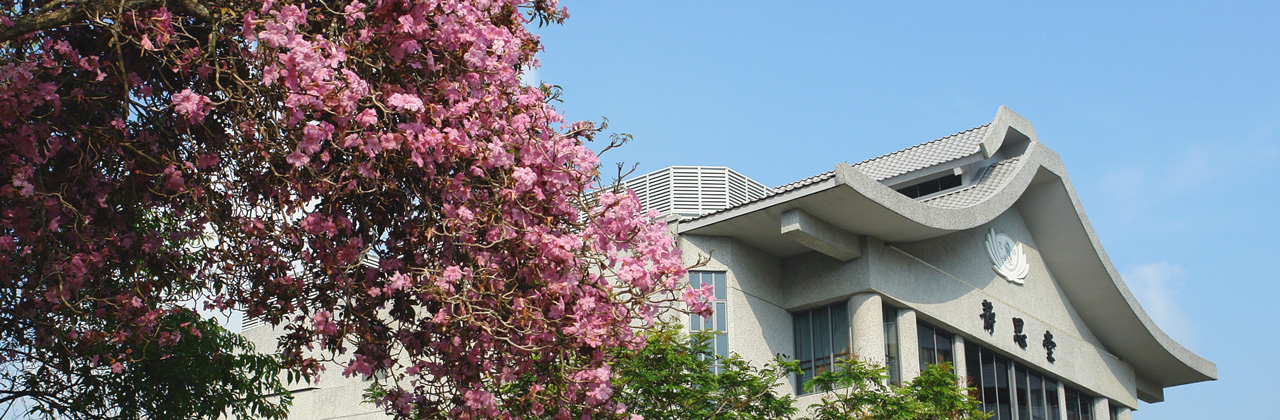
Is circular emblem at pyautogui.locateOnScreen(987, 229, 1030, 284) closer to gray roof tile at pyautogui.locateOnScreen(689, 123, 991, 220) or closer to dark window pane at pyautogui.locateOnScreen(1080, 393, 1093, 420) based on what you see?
gray roof tile at pyautogui.locateOnScreen(689, 123, 991, 220)

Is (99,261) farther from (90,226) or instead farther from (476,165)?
(476,165)

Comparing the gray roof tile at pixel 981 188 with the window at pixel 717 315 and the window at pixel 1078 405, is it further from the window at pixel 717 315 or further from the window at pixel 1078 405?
the window at pixel 1078 405

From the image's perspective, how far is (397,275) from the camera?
247 inches

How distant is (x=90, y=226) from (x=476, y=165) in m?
2.20

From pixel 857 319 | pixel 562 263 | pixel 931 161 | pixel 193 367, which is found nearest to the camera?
pixel 562 263

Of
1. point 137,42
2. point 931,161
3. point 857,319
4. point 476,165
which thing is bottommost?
point 476,165

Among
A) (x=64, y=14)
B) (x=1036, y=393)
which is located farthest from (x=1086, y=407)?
(x=64, y=14)

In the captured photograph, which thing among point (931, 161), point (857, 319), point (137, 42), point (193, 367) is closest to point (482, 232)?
point (137, 42)

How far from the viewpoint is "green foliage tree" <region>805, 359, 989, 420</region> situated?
49.8ft

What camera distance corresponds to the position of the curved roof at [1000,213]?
17734 millimetres

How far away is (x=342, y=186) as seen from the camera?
621 centimetres

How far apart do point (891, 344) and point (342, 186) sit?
14309 millimetres

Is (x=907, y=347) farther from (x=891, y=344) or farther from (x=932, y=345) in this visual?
(x=932, y=345)

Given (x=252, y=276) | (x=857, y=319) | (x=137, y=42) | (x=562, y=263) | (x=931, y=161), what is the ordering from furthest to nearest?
(x=931, y=161), (x=857, y=319), (x=252, y=276), (x=562, y=263), (x=137, y=42)
